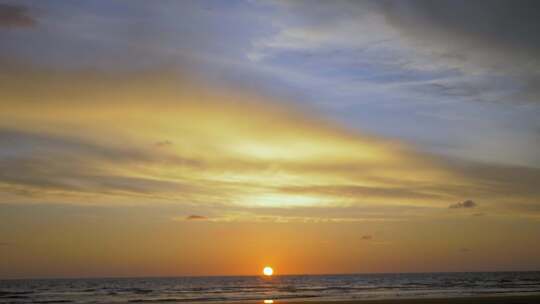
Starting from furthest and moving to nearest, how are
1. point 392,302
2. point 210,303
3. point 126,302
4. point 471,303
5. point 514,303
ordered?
point 126,302 < point 210,303 < point 392,302 < point 471,303 < point 514,303

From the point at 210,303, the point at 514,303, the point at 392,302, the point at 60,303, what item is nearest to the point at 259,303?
the point at 210,303

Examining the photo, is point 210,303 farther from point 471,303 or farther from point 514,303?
point 514,303

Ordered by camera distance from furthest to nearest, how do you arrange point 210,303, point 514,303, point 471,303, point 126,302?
point 126,302, point 210,303, point 471,303, point 514,303

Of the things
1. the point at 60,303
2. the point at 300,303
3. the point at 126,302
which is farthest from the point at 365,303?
the point at 60,303

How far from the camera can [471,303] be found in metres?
40.0

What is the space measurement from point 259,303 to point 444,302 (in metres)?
14.0

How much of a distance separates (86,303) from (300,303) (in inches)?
871

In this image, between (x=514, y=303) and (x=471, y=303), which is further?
(x=471, y=303)

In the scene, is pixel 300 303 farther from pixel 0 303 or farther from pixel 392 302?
pixel 0 303

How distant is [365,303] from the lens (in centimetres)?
4300

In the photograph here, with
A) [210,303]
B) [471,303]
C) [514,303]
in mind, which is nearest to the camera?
[514,303]

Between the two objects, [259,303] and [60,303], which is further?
[60,303]

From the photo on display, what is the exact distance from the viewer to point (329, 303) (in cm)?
4306

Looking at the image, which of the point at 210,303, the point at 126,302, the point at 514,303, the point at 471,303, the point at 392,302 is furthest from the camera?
the point at 126,302
